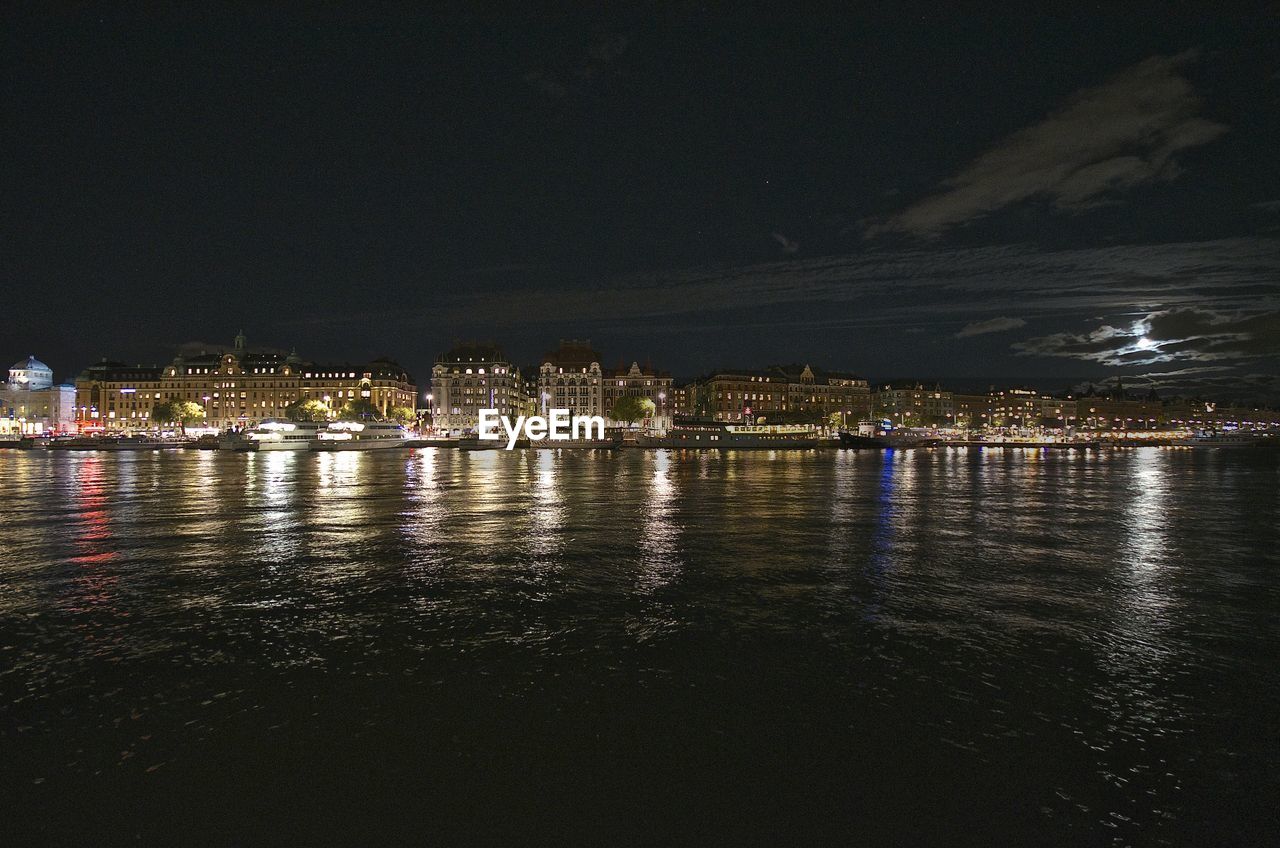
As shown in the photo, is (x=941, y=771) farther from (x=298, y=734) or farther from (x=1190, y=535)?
(x=1190, y=535)

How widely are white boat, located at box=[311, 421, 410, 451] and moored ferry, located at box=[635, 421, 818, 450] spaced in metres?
46.5

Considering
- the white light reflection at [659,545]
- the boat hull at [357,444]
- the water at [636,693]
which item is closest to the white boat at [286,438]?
the boat hull at [357,444]

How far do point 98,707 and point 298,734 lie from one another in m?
2.87

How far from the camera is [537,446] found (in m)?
144

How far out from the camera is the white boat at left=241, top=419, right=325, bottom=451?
127250mm

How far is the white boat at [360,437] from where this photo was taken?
128750 millimetres

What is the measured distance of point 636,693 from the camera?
9680 millimetres

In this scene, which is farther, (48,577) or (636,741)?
(48,577)

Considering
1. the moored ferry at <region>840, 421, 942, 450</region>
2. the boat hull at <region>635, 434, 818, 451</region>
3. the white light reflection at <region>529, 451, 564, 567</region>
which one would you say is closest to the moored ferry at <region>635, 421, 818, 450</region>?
the boat hull at <region>635, 434, 818, 451</region>

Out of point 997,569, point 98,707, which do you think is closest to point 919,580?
point 997,569

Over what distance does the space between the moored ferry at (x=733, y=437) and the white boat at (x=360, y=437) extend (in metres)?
46.5

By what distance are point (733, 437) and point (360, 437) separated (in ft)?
266

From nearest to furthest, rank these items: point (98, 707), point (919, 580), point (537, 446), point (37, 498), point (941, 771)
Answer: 1. point (941, 771)
2. point (98, 707)
3. point (919, 580)
4. point (37, 498)
5. point (537, 446)

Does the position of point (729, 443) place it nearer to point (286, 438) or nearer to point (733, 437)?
point (733, 437)
